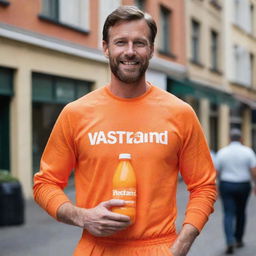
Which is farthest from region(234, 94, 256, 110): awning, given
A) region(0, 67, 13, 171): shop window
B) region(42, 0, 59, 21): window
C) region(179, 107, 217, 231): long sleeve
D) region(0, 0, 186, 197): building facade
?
region(179, 107, 217, 231): long sleeve

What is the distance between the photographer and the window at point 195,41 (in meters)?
26.0

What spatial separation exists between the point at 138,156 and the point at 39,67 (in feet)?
41.3

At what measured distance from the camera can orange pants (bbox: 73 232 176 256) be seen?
2602 millimetres

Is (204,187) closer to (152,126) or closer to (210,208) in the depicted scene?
(210,208)

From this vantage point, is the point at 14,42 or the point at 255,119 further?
the point at 255,119

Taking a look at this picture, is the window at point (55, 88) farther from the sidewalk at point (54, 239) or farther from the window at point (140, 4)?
the window at point (140, 4)

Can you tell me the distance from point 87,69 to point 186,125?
1484 centimetres

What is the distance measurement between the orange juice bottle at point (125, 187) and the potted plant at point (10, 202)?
7846mm

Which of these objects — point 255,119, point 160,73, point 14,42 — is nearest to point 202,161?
point 14,42

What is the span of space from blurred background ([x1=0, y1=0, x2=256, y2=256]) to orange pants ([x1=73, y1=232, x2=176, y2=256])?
11207 millimetres

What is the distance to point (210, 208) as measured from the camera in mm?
2715

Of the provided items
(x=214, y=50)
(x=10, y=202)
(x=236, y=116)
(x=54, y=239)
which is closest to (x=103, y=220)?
(x=54, y=239)

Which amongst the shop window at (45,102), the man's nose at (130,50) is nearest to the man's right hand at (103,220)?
the man's nose at (130,50)

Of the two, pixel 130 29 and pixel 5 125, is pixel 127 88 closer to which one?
pixel 130 29
